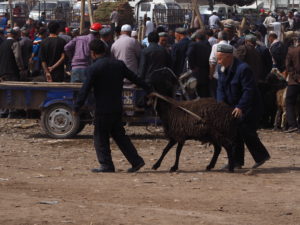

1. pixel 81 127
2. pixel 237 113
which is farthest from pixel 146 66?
pixel 237 113

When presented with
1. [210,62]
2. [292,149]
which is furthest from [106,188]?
[210,62]

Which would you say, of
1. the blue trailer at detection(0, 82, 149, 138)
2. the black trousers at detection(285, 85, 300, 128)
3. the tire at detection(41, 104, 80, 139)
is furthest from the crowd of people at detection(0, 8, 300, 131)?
the tire at detection(41, 104, 80, 139)

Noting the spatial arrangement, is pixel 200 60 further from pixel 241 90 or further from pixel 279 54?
pixel 241 90

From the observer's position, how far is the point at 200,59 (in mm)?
17766

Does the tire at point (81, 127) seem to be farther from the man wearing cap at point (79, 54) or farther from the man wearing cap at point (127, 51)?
the man wearing cap at point (127, 51)

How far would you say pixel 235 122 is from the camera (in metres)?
12.4

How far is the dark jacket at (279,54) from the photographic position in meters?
20.9

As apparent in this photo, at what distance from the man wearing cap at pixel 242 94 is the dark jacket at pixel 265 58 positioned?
575cm

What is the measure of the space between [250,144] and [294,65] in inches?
226

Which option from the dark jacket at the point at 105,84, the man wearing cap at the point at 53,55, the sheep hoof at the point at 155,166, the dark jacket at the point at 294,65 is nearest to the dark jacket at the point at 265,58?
the dark jacket at the point at 294,65

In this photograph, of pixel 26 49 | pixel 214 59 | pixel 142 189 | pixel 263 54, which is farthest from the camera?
pixel 26 49

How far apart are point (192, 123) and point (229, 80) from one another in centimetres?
78

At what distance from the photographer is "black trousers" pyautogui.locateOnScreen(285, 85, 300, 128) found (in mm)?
18141

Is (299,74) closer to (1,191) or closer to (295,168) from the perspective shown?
(295,168)
